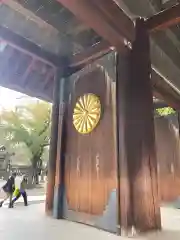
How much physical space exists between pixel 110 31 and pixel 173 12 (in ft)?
3.49

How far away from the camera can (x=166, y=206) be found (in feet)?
21.0

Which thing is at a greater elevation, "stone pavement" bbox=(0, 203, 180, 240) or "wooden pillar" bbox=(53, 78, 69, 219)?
"wooden pillar" bbox=(53, 78, 69, 219)

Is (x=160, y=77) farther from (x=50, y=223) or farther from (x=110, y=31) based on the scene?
(x=50, y=223)

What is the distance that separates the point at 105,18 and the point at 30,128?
13.6 metres

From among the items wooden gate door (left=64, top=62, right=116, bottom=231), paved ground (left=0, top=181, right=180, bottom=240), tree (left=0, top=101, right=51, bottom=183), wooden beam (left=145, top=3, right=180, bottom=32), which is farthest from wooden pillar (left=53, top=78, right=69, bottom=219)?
tree (left=0, top=101, right=51, bottom=183)

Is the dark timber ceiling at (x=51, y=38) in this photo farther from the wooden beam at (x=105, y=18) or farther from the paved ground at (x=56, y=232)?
the paved ground at (x=56, y=232)

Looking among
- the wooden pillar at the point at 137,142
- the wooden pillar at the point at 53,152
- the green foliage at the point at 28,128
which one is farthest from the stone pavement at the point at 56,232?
the green foliage at the point at 28,128

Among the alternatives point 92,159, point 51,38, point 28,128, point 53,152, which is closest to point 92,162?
point 92,159

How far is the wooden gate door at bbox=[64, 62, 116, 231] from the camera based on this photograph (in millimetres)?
3252

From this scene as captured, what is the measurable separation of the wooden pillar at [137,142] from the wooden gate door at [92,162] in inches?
8.7

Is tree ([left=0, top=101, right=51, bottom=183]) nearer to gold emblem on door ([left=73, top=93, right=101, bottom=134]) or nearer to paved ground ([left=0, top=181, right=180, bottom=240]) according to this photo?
gold emblem on door ([left=73, top=93, right=101, bottom=134])

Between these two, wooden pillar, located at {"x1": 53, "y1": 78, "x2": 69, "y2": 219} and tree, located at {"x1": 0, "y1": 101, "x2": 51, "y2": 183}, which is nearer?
wooden pillar, located at {"x1": 53, "y1": 78, "x2": 69, "y2": 219}

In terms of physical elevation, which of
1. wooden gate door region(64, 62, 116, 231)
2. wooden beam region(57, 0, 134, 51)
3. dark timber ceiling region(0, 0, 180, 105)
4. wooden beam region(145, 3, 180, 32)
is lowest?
wooden gate door region(64, 62, 116, 231)

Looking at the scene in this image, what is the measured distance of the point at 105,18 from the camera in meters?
2.91
